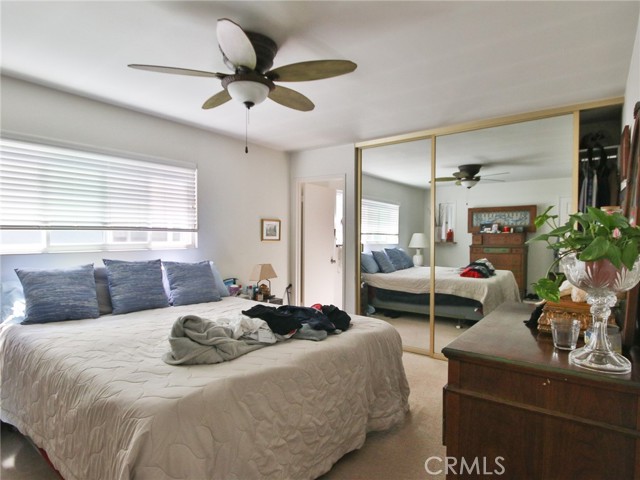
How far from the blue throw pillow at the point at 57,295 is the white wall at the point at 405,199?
3053 mm

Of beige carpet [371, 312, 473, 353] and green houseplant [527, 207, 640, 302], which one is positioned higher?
green houseplant [527, 207, 640, 302]

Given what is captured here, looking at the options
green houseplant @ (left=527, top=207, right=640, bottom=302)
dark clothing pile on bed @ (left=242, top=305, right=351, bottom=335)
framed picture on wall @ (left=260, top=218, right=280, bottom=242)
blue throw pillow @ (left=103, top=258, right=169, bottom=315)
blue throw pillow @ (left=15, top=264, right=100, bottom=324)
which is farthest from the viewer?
framed picture on wall @ (left=260, top=218, right=280, bottom=242)

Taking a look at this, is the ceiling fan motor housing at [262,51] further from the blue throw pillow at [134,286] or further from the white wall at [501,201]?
the white wall at [501,201]

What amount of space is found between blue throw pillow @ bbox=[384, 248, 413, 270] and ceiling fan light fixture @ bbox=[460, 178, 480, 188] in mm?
1003

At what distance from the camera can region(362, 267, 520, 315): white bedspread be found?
345cm

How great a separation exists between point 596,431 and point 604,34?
216 cm

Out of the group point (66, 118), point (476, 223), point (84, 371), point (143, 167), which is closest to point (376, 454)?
point (84, 371)

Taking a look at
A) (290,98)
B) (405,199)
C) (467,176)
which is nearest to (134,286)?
(290,98)

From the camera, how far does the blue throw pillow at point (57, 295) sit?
2.40m

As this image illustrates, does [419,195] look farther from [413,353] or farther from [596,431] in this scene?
[596,431]

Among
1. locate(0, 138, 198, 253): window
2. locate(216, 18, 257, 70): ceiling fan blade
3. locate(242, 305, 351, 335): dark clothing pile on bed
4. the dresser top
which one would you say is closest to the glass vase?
the dresser top

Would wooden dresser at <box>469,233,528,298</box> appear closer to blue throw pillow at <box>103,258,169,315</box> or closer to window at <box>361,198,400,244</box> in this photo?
window at <box>361,198,400,244</box>

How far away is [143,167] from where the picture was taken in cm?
343

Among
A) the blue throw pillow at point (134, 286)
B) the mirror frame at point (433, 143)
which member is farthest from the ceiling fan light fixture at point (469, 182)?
the blue throw pillow at point (134, 286)
